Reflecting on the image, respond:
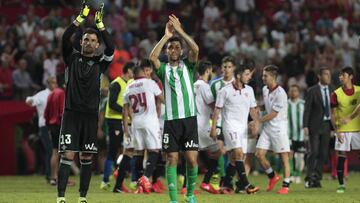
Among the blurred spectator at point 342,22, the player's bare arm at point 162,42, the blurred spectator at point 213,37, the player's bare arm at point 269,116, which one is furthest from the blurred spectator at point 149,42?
the player's bare arm at point 162,42

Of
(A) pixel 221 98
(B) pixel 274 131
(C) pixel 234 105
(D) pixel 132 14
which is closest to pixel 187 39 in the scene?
(A) pixel 221 98

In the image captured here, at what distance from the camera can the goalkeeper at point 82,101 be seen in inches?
603

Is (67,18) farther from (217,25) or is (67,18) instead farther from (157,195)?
(157,195)

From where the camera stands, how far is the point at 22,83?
29.3m

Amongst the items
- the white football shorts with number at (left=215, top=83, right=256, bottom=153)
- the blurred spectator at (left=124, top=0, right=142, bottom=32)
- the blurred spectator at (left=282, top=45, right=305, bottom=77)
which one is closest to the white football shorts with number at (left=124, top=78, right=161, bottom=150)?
the white football shorts with number at (left=215, top=83, right=256, bottom=153)

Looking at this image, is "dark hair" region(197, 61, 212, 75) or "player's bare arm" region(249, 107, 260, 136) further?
"dark hair" region(197, 61, 212, 75)

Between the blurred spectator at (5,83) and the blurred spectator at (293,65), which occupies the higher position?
the blurred spectator at (293,65)

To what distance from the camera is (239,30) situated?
34781 millimetres

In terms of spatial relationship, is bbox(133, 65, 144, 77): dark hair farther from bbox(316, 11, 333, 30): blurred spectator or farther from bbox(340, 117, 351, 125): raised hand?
bbox(316, 11, 333, 30): blurred spectator

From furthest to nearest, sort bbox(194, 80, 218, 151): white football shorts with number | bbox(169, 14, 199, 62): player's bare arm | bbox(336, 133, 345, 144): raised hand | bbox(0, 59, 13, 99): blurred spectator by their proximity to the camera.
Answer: bbox(0, 59, 13, 99): blurred spectator, bbox(336, 133, 345, 144): raised hand, bbox(194, 80, 218, 151): white football shorts with number, bbox(169, 14, 199, 62): player's bare arm

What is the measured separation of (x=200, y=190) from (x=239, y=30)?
48.1ft

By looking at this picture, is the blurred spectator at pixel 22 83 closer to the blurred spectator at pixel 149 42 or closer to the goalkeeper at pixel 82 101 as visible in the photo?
the blurred spectator at pixel 149 42

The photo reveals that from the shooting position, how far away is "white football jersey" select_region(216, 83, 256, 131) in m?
19.5

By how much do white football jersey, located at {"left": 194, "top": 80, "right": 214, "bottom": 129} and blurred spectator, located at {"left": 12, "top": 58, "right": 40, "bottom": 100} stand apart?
1045 cm
